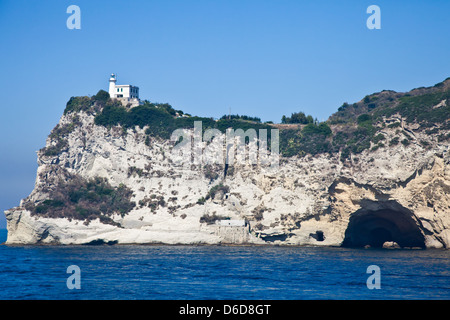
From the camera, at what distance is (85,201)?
6594 centimetres

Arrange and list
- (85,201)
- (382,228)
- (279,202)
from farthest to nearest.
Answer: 1. (85,201)
2. (382,228)
3. (279,202)

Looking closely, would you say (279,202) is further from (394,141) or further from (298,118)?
(298,118)

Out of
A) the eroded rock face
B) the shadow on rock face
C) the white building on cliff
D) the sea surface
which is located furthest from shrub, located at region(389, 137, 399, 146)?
the white building on cliff

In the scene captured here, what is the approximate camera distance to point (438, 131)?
5938cm

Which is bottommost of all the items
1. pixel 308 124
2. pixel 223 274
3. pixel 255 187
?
pixel 223 274

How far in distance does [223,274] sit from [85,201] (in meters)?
31.7

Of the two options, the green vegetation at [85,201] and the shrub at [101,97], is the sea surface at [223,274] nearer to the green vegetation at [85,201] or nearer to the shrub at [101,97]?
the green vegetation at [85,201]

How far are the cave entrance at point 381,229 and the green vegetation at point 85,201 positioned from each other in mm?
24145

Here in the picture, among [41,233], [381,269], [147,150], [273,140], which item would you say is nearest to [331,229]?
[273,140]

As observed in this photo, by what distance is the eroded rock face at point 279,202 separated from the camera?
56.6 m

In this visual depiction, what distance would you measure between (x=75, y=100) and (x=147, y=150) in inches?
551

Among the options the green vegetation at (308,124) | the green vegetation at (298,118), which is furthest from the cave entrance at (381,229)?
the green vegetation at (298,118)

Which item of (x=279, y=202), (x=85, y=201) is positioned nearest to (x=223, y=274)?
(x=279, y=202)

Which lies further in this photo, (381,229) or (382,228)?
(381,229)
